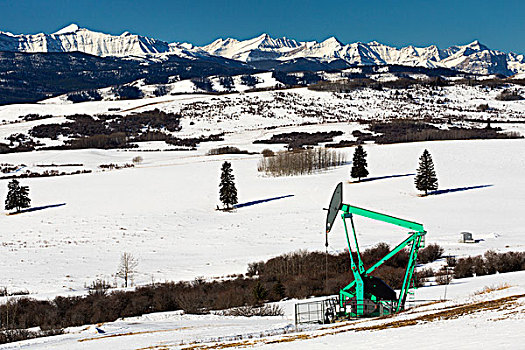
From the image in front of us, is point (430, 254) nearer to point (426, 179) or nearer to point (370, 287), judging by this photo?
point (370, 287)

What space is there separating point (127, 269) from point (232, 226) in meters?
18.7

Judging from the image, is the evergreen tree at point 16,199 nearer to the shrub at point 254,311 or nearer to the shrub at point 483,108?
the shrub at point 254,311

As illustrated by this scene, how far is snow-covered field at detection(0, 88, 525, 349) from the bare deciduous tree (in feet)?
2.43

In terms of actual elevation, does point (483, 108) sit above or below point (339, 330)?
above

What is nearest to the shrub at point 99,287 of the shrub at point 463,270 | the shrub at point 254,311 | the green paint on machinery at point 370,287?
the shrub at point 254,311

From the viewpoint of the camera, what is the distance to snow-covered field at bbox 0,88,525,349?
60.1ft

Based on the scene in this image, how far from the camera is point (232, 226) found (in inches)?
2057

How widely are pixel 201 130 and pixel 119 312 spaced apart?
141403 millimetres

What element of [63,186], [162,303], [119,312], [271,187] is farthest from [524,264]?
[63,186]

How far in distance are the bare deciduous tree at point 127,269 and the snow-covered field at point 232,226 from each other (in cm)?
74

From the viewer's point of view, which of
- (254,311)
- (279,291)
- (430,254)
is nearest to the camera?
(254,311)

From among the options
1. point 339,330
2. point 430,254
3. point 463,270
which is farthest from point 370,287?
point 430,254

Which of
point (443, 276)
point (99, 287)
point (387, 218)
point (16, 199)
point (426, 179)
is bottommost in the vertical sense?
point (99, 287)

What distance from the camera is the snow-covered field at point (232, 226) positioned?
60.1 ft
